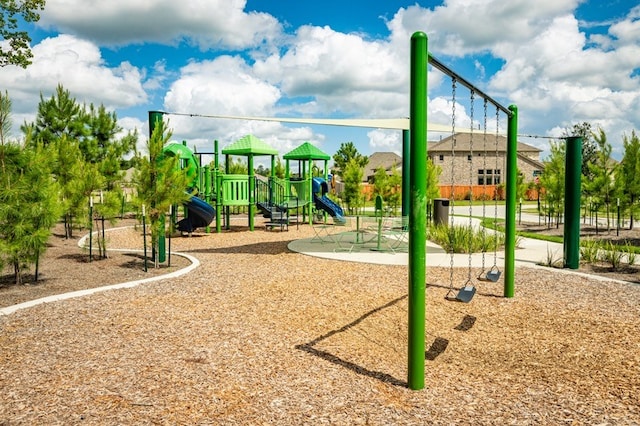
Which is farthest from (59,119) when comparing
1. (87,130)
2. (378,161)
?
(378,161)

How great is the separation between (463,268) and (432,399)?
583 centimetres

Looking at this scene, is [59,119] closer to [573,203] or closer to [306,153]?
[306,153]

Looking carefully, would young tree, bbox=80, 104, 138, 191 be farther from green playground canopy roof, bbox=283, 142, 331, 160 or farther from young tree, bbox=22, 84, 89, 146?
green playground canopy roof, bbox=283, 142, 331, 160

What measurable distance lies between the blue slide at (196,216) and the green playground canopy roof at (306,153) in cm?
604

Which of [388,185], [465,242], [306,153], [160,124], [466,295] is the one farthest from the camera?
[388,185]

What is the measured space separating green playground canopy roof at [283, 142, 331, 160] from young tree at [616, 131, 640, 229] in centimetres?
1104

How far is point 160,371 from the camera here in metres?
4.11

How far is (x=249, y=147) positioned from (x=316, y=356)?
13330mm

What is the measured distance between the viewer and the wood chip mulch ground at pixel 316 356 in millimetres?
3443

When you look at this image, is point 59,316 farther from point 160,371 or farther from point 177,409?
point 177,409

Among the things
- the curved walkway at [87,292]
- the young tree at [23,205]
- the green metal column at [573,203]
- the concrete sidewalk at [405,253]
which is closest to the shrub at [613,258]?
the green metal column at [573,203]

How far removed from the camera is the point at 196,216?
15180 mm

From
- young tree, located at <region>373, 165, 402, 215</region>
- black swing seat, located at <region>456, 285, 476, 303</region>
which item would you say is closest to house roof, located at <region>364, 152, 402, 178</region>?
young tree, located at <region>373, 165, 402, 215</region>

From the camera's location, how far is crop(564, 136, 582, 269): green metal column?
9289 millimetres
